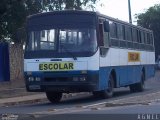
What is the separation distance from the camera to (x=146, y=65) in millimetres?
30828

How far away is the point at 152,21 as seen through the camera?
7531 cm

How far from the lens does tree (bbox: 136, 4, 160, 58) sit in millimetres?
74244

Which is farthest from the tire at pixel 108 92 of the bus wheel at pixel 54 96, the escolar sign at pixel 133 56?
the escolar sign at pixel 133 56

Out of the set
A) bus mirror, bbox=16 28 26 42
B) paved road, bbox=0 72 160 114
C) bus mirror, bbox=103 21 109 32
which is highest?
bus mirror, bbox=16 28 26 42

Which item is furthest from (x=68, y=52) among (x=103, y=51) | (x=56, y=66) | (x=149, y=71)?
(x=149, y=71)

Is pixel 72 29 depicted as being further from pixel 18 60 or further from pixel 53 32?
pixel 18 60

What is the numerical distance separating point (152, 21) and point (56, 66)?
5456 centimetres

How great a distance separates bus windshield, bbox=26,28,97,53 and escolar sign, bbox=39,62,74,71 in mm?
484

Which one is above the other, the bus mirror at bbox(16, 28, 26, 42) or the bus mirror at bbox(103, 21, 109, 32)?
the bus mirror at bbox(16, 28, 26, 42)

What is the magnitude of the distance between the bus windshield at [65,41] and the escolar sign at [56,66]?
1.59 feet

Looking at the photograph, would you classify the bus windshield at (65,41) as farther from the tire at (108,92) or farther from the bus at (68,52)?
the tire at (108,92)

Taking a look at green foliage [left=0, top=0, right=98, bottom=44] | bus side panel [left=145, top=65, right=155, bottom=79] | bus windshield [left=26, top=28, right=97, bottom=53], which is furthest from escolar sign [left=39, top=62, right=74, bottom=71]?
green foliage [left=0, top=0, right=98, bottom=44]

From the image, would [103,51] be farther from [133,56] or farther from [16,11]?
[16,11]

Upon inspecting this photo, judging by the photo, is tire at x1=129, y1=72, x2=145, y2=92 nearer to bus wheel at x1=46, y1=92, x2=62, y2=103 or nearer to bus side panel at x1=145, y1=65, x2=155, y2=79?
bus side panel at x1=145, y1=65, x2=155, y2=79
